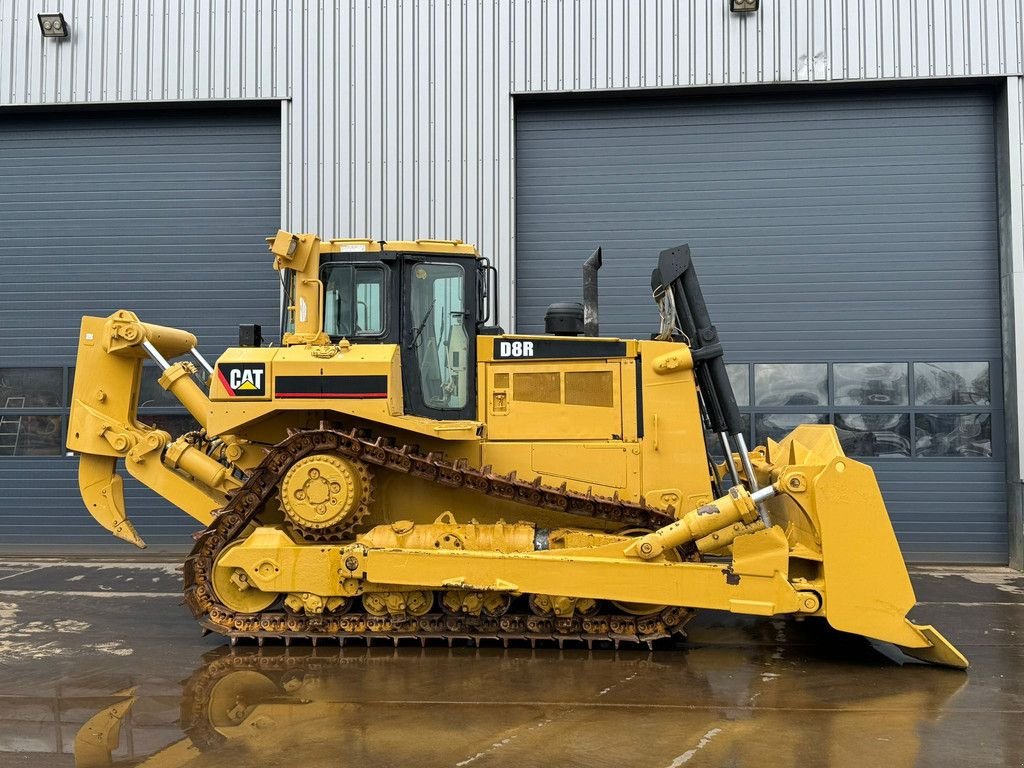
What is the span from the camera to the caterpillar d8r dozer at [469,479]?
657cm

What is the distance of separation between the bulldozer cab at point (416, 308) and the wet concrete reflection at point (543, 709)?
7.48 feet

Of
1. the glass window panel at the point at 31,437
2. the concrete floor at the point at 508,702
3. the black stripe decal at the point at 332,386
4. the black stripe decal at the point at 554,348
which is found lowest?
the concrete floor at the point at 508,702

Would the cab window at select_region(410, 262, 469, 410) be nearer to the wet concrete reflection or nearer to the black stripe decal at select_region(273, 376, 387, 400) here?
the black stripe decal at select_region(273, 376, 387, 400)

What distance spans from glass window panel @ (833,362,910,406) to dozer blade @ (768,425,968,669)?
5515 millimetres

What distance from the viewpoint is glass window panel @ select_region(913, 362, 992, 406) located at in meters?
11.5

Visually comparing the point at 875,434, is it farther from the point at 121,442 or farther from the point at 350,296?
the point at 121,442

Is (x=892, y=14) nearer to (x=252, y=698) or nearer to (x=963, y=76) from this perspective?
(x=963, y=76)

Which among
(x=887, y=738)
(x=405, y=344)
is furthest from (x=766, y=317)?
(x=887, y=738)

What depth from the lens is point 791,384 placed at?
1169cm

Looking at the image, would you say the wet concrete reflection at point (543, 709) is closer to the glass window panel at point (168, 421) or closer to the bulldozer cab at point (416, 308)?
the bulldozer cab at point (416, 308)

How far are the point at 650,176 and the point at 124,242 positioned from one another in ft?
25.7

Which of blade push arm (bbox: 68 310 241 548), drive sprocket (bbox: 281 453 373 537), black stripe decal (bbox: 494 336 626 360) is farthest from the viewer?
blade push arm (bbox: 68 310 241 548)

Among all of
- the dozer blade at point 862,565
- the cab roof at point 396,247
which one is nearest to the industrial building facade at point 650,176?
the cab roof at point 396,247

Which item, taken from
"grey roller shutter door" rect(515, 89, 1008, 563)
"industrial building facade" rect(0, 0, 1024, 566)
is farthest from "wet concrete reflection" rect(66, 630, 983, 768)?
"industrial building facade" rect(0, 0, 1024, 566)
